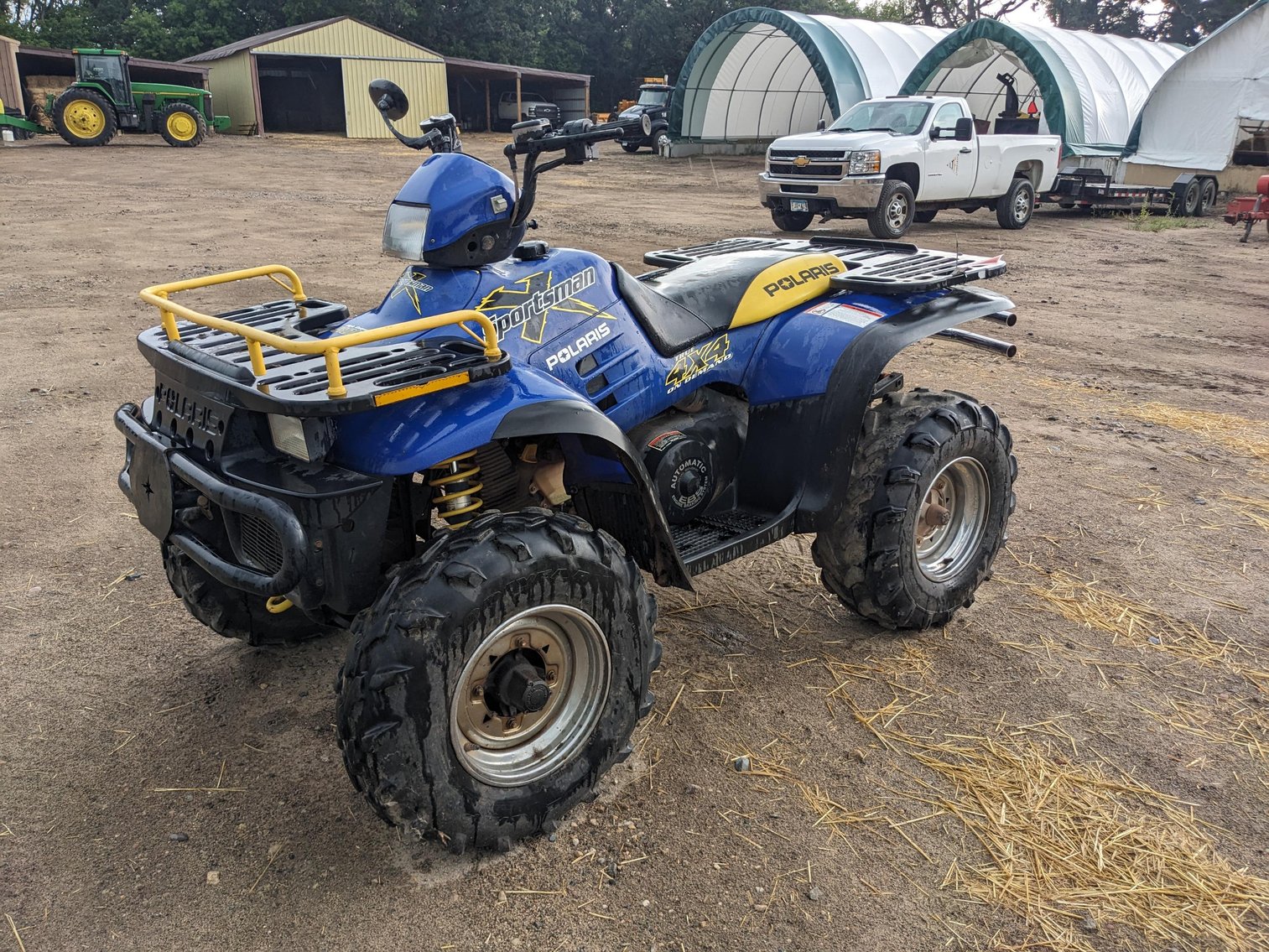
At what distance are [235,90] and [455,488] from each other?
37.0 m

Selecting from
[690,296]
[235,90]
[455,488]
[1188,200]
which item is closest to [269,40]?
[235,90]

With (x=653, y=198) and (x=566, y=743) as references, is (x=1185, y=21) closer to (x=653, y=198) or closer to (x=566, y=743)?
(x=653, y=198)

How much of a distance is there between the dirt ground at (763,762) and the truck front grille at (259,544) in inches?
30.2

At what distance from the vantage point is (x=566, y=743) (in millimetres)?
2910

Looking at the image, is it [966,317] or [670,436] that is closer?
[670,436]

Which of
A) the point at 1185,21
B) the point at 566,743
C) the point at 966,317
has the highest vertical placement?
the point at 1185,21

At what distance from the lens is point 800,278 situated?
388 cm

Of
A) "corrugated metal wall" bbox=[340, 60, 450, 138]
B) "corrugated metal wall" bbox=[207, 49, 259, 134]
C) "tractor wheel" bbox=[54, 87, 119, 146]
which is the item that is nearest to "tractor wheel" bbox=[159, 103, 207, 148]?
"tractor wheel" bbox=[54, 87, 119, 146]

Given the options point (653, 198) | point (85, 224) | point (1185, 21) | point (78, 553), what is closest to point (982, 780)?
point (78, 553)

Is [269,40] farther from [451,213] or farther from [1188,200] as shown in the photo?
[451,213]

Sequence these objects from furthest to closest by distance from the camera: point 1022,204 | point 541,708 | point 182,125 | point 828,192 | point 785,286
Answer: point 182,125
point 1022,204
point 828,192
point 785,286
point 541,708

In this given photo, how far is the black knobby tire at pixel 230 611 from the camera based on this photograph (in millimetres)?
3312

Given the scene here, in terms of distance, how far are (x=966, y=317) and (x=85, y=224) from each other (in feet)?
43.3

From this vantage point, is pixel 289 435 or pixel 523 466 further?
pixel 523 466
